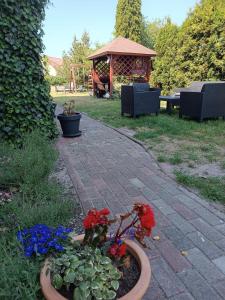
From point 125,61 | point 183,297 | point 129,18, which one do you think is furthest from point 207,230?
point 129,18

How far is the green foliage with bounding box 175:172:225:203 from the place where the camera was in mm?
2473

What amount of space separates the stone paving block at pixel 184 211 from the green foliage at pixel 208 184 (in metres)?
0.34

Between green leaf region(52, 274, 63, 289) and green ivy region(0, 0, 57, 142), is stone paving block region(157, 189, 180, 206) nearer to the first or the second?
green leaf region(52, 274, 63, 289)

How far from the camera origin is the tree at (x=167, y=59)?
32.7 feet

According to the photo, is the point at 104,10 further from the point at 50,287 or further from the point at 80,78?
the point at 50,287

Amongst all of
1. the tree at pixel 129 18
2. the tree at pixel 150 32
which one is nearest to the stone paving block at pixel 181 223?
the tree at pixel 129 18

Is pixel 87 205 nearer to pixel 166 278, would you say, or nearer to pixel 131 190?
pixel 131 190

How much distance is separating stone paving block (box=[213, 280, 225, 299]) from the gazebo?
10.9 metres

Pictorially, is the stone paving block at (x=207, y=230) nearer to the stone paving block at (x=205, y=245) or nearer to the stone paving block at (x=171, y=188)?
the stone paving block at (x=205, y=245)

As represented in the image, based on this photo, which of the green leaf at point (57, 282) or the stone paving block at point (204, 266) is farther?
the stone paving block at point (204, 266)

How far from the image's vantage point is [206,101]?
550cm

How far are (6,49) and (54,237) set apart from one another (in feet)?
9.62

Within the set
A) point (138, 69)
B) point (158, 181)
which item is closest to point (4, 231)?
point (158, 181)

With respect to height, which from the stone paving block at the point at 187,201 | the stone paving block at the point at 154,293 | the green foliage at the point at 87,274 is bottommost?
the stone paving block at the point at 154,293
